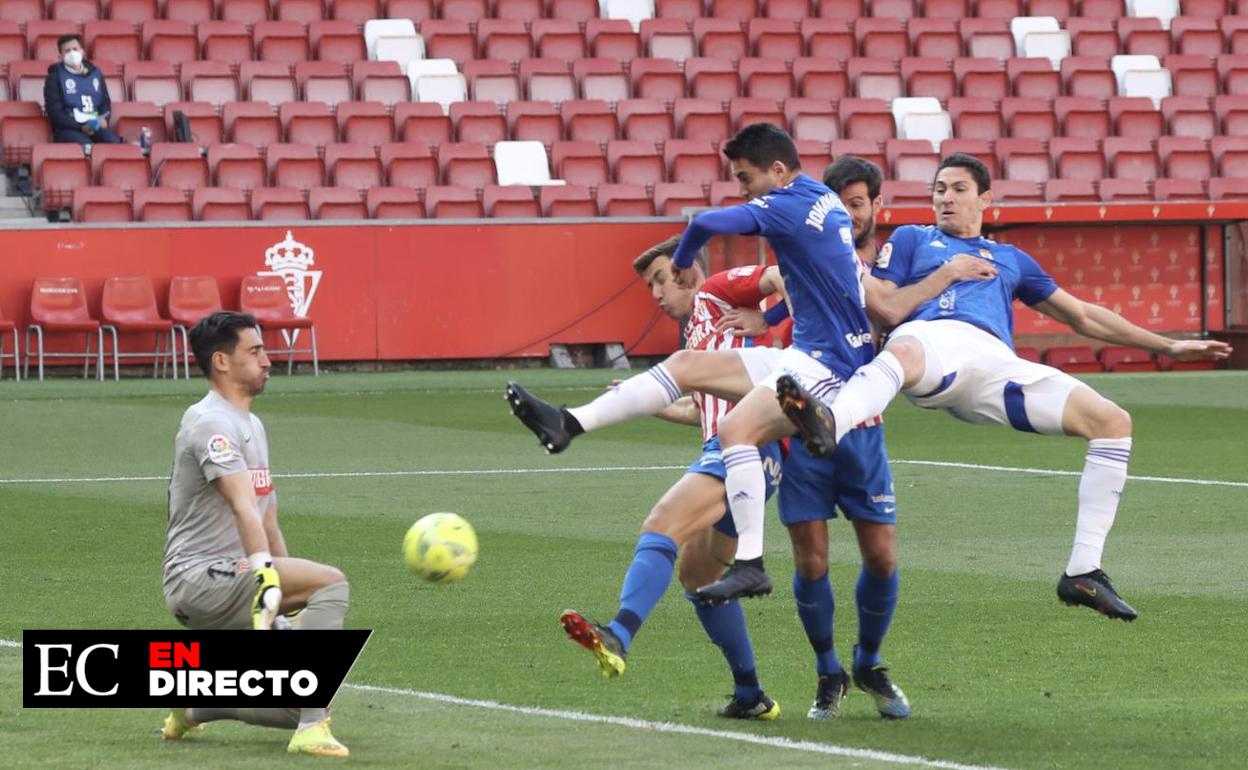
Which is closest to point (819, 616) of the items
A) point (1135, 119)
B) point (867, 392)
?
point (867, 392)

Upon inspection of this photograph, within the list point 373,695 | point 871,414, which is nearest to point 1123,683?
point 871,414

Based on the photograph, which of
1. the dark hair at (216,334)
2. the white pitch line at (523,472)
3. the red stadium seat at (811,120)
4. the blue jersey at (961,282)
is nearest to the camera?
the dark hair at (216,334)

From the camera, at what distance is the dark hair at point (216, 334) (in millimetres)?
6625

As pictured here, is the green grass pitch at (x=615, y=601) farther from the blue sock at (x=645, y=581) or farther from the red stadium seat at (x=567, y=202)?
the red stadium seat at (x=567, y=202)

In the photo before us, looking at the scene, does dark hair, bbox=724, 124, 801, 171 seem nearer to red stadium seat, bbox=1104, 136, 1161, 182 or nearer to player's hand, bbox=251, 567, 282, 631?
player's hand, bbox=251, 567, 282, 631

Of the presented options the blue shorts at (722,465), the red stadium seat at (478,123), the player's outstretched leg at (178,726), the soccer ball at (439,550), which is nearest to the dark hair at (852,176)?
the blue shorts at (722,465)

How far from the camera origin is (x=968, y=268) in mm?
8070

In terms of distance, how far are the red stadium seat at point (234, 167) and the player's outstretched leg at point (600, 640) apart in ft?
69.9

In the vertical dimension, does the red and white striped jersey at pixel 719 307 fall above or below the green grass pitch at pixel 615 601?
above

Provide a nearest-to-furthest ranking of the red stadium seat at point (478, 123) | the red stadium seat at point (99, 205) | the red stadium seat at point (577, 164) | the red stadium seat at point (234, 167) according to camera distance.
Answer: the red stadium seat at point (99, 205) < the red stadium seat at point (234, 167) < the red stadium seat at point (577, 164) < the red stadium seat at point (478, 123)

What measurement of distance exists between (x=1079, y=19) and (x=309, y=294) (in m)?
13.5

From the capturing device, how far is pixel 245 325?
6.67m

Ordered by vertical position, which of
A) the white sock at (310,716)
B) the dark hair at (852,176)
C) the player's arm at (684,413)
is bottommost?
the white sock at (310,716)


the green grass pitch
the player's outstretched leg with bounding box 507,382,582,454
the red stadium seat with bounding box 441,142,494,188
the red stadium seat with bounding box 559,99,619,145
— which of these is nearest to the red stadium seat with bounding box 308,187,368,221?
the red stadium seat with bounding box 441,142,494,188
